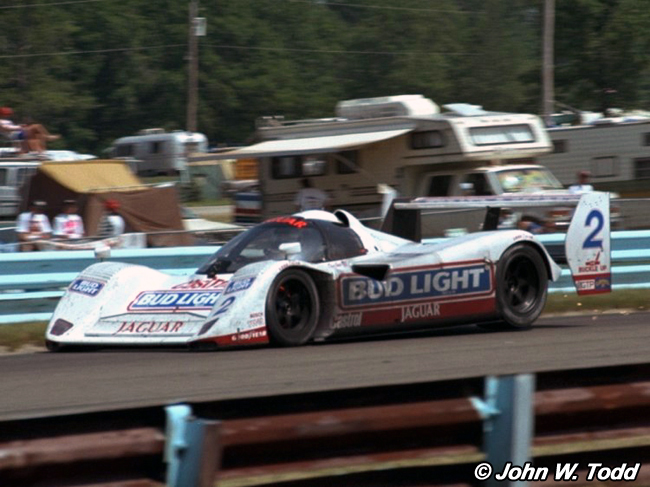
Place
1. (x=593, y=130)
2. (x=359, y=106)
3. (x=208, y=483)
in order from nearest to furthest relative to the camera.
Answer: (x=208, y=483), (x=359, y=106), (x=593, y=130)

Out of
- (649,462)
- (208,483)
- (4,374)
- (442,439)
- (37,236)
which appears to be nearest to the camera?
(208,483)

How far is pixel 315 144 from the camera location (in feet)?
68.0

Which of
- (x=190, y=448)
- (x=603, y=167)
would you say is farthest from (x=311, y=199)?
(x=190, y=448)

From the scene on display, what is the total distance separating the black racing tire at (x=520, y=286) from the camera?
400 inches

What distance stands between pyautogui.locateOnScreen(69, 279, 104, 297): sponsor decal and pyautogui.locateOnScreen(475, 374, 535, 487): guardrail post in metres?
5.72

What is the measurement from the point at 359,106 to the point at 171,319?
1343cm

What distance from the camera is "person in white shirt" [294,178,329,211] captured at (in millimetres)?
19625

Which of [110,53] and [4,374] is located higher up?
[110,53]

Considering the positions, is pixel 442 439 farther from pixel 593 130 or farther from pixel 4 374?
pixel 593 130

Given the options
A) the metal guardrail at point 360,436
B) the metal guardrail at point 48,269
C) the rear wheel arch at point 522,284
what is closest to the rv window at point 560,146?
the metal guardrail at point 48,269

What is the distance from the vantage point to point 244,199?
23094 mm

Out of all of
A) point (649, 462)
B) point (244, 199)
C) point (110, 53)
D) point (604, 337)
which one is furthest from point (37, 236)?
point (110, 53)

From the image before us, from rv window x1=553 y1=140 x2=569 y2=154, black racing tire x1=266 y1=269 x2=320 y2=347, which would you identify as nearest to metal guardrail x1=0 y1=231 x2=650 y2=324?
black racing tire x1=266 y1=269 x2=320 y2=347

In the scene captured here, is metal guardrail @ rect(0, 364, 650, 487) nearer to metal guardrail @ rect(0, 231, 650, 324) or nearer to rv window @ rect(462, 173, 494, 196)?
metal guardrail @ rect(0, 231, 650, 324)
